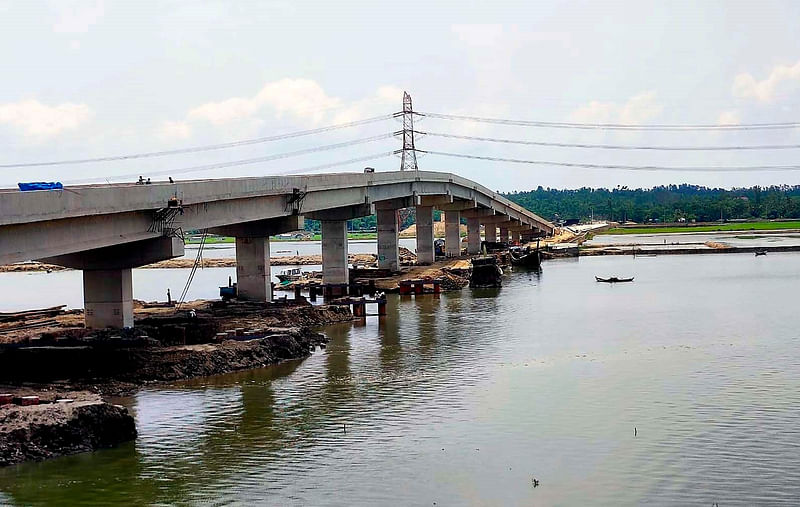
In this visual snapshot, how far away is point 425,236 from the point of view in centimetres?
10006

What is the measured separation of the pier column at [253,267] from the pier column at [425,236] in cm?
3963

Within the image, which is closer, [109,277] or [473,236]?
[109,277]

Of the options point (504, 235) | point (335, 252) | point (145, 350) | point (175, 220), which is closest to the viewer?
point (145, 350)

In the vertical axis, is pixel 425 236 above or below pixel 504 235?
below

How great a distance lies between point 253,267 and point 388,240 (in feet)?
95.7

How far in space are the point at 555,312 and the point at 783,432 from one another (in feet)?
107

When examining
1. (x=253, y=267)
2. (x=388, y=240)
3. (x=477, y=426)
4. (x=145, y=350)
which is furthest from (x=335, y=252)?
(x=477, y=426)

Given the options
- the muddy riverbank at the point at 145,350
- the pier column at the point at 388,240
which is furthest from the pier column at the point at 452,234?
the muddy riverbank at the point at 145,350

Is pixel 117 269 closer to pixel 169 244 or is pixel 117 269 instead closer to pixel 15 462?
pixel 169 244

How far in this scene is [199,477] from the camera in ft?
85.9

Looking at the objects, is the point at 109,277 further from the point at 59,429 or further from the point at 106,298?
the point at 59,429

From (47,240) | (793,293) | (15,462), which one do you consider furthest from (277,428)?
(793,293)

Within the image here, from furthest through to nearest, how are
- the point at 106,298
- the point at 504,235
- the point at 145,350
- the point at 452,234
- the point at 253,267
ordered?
1. the point at 504,235
2. the point at 452,234
3. the point at 253,267
4. the point at 106,298
5. the point at 145,350

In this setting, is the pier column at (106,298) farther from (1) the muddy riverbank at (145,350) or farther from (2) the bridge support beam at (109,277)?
(1) the muddy riverbank at (145,350)
